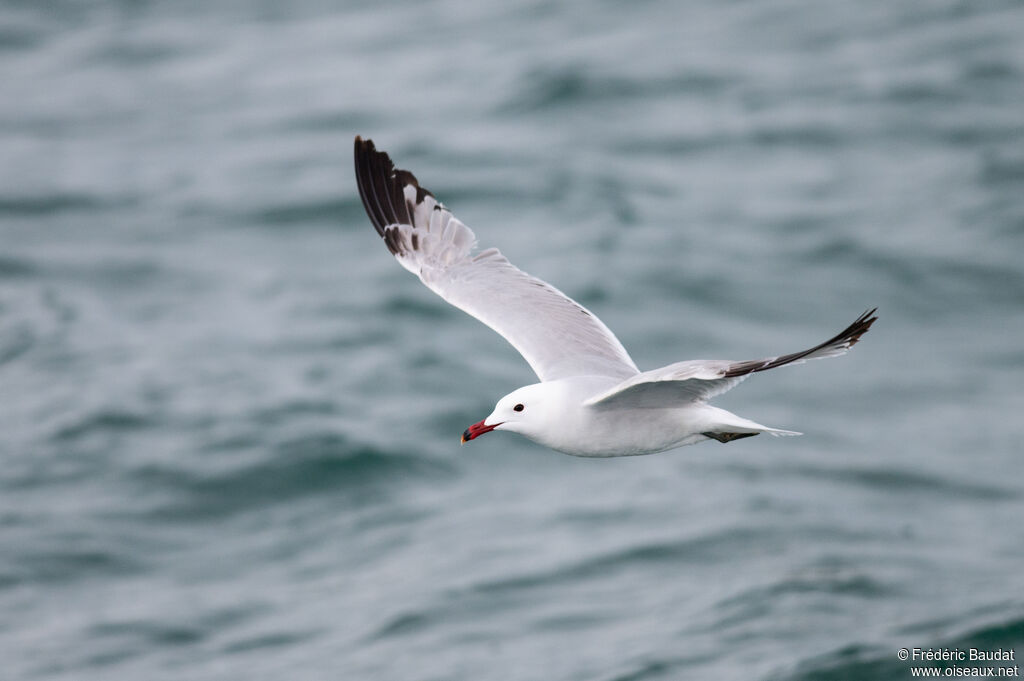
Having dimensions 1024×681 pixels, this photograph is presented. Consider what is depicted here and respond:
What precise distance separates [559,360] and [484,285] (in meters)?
1.13

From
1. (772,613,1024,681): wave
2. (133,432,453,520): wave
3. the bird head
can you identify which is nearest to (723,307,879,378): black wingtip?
the bird head

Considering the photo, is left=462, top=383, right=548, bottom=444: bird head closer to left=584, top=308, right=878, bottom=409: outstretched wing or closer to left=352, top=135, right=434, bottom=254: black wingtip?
left=584, top=308, right=878, bottom=409: outstretched wing

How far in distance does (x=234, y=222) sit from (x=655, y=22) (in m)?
9.74

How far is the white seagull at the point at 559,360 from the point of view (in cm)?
755

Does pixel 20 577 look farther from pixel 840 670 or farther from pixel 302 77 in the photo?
pixel 302 77

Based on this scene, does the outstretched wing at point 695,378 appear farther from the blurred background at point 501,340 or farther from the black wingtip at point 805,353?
the blurred background at point 501,340

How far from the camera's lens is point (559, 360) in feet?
29.5

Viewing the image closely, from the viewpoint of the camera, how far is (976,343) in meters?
18.1

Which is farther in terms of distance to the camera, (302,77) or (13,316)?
(302,77)

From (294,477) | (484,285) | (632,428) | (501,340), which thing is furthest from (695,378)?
(501,340)

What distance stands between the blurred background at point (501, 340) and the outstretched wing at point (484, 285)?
15.3 ft

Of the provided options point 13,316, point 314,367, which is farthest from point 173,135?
point 314,367

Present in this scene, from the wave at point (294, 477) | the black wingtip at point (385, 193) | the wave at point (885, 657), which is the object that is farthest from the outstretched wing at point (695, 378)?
the wave at point (294, 477)

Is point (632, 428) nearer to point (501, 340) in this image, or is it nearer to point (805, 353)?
point (805, 353)
